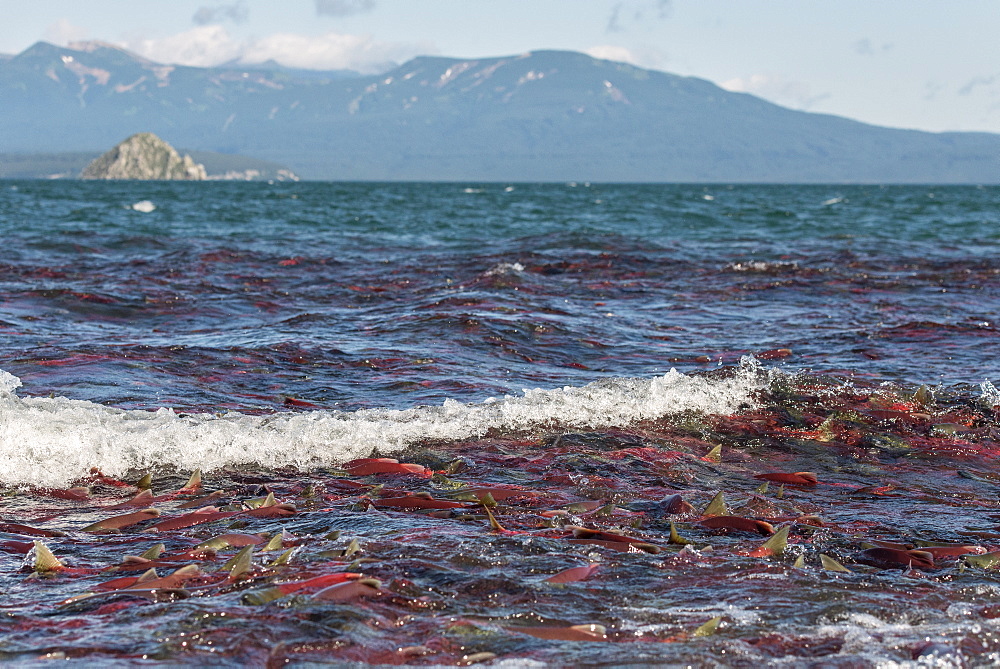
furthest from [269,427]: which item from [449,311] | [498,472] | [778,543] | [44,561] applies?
[449,311]

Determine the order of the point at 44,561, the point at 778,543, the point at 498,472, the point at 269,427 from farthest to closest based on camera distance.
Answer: the point at 269,427 → the point at 498,472 → the point at 778,543 → the point at 44,561

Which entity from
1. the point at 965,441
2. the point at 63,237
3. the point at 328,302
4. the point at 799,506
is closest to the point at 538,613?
the point at 799,506

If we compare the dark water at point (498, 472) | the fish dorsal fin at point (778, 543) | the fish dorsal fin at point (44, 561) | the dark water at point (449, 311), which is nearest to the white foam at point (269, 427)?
the dark water at point (498, 472)

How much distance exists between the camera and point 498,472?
5582 mm

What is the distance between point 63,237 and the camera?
22.9 meters

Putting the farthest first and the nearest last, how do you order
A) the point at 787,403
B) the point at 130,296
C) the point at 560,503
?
the point at 130,296 < the point at 787,403 < the point at 560,503

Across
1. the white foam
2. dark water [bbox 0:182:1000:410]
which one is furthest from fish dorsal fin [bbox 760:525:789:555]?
dark water [bbox 0:182:1000:410]

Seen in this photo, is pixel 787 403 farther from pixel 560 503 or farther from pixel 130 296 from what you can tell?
pixel 130 296

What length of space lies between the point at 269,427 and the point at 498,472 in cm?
156

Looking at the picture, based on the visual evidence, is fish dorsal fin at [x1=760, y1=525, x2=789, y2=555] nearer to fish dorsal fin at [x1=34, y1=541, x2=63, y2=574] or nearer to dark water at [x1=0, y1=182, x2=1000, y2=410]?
fish dorsal fin at [x1=34, y1=541, x2=63, y2=574]

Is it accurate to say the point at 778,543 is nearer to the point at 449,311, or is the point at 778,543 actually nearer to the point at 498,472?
the point at 498,472

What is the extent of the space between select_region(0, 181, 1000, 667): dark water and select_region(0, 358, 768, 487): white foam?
0.02 m

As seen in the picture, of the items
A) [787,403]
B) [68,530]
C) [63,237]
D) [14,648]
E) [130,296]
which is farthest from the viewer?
[63,237]

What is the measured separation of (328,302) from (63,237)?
1266 centimetres
